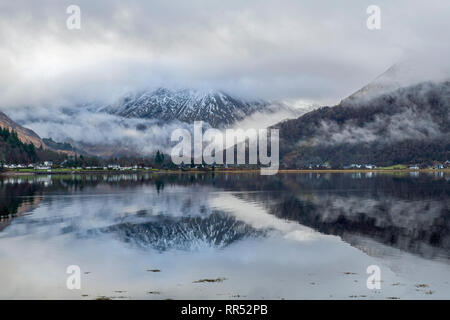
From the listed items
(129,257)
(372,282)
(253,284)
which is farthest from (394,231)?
(129,257)

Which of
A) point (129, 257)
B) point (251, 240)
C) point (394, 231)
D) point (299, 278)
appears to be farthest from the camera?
point (394, 231)

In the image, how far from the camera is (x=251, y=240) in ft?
153

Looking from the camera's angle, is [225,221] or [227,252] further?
[225,221]

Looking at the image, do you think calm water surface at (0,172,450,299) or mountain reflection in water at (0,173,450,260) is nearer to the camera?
calm water surface at (0,172,450,299)

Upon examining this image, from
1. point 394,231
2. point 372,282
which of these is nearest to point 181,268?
point 372,282

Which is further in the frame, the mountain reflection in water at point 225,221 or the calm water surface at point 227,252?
the mountain reflection in water at point 225,221

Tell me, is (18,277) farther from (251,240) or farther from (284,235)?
(284,235)

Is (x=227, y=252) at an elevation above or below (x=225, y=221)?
below

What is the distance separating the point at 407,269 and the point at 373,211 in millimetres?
36708

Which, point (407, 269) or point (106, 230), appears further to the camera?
point (106, 230)

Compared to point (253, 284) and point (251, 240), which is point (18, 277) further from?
point (251, 240)
